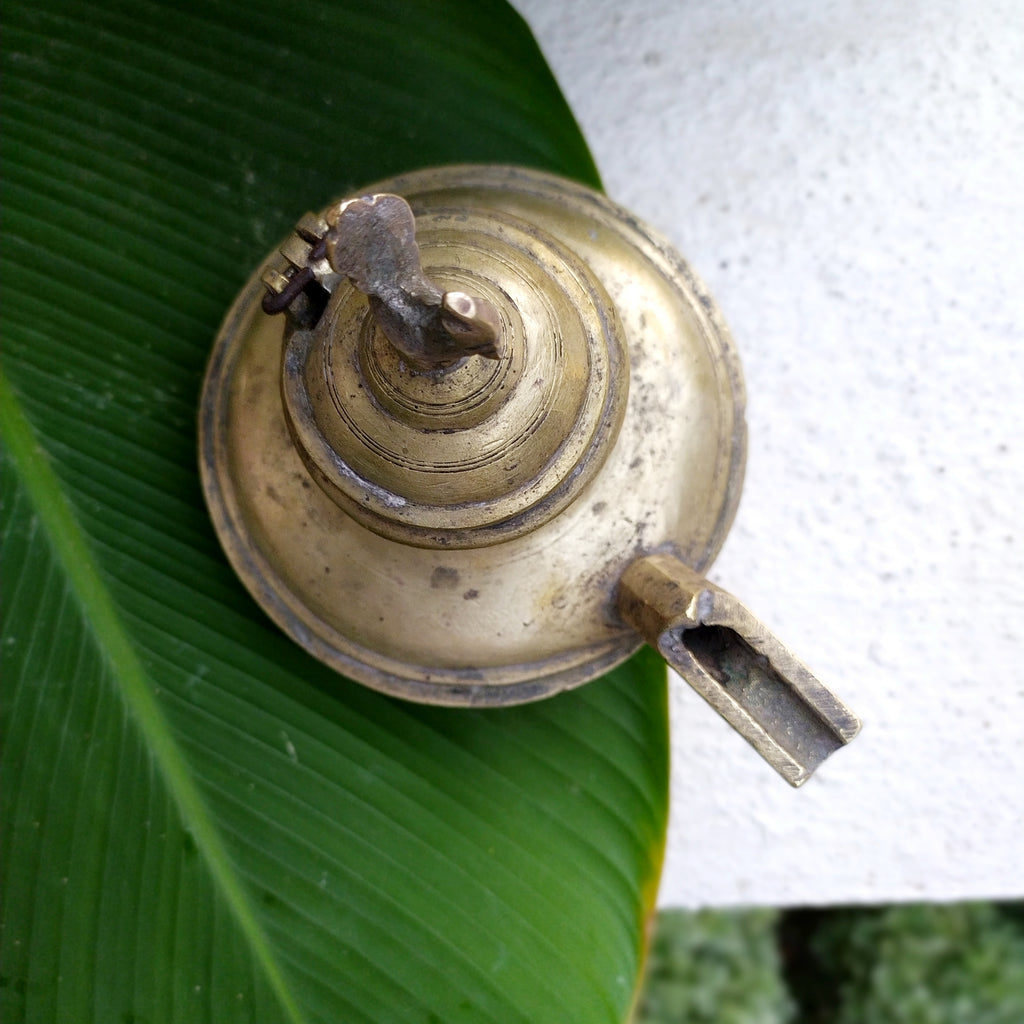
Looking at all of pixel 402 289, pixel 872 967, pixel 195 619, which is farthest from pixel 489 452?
pixel 872 967

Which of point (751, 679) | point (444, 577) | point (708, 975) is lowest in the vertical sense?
point (708, 975)

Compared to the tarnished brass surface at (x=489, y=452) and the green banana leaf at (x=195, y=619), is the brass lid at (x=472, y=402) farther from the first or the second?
the green banana leaf at (x=195, y=619)

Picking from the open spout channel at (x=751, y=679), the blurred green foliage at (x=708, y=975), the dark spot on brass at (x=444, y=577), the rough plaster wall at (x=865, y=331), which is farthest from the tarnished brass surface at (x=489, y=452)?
the blurred green foliage at (x=708, y=975)

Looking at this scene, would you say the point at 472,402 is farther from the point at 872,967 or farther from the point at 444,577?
the point at 872,967

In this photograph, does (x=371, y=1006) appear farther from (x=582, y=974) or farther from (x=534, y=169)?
(x=534, y=169)

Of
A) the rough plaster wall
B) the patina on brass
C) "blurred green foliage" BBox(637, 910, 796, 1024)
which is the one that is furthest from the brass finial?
"blurred green foliage" BBox(637, 910, 796, 1024)

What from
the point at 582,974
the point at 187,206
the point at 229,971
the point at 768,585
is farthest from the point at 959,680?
the point at 187,206
